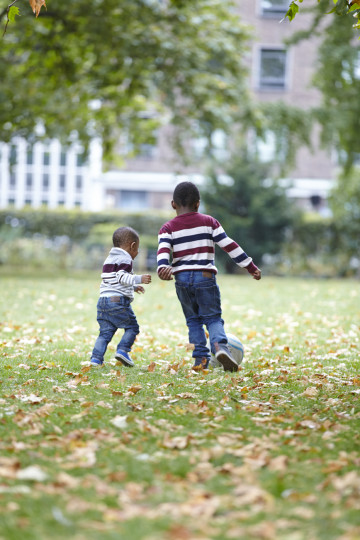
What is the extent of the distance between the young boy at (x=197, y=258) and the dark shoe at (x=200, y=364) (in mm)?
10

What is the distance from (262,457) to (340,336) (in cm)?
519

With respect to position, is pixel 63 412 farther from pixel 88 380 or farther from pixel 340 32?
pixel 340 32

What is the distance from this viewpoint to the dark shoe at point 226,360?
6035mm

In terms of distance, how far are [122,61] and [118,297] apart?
1226 cm

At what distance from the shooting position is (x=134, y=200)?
126 feet

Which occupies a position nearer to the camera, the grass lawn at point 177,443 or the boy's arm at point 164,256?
the grass lawn at point 177,443

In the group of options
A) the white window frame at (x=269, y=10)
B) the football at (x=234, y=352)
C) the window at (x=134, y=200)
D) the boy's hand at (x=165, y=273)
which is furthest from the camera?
the window at (x=134, y=200)

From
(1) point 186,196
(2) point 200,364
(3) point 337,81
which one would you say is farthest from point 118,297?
(3) point 337,81

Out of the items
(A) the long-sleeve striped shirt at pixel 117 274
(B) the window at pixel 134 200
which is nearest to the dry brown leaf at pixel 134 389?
(A) the long-sleeve striped shirt at pixel 117 274

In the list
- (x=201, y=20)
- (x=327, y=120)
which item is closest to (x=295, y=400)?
(x=201, y=20)

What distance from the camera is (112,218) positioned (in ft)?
79.7

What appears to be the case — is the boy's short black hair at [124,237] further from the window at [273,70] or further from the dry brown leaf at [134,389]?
the window at [273,70]

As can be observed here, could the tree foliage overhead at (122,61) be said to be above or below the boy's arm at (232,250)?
above

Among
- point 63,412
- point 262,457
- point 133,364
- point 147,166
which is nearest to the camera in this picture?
point 262,457
